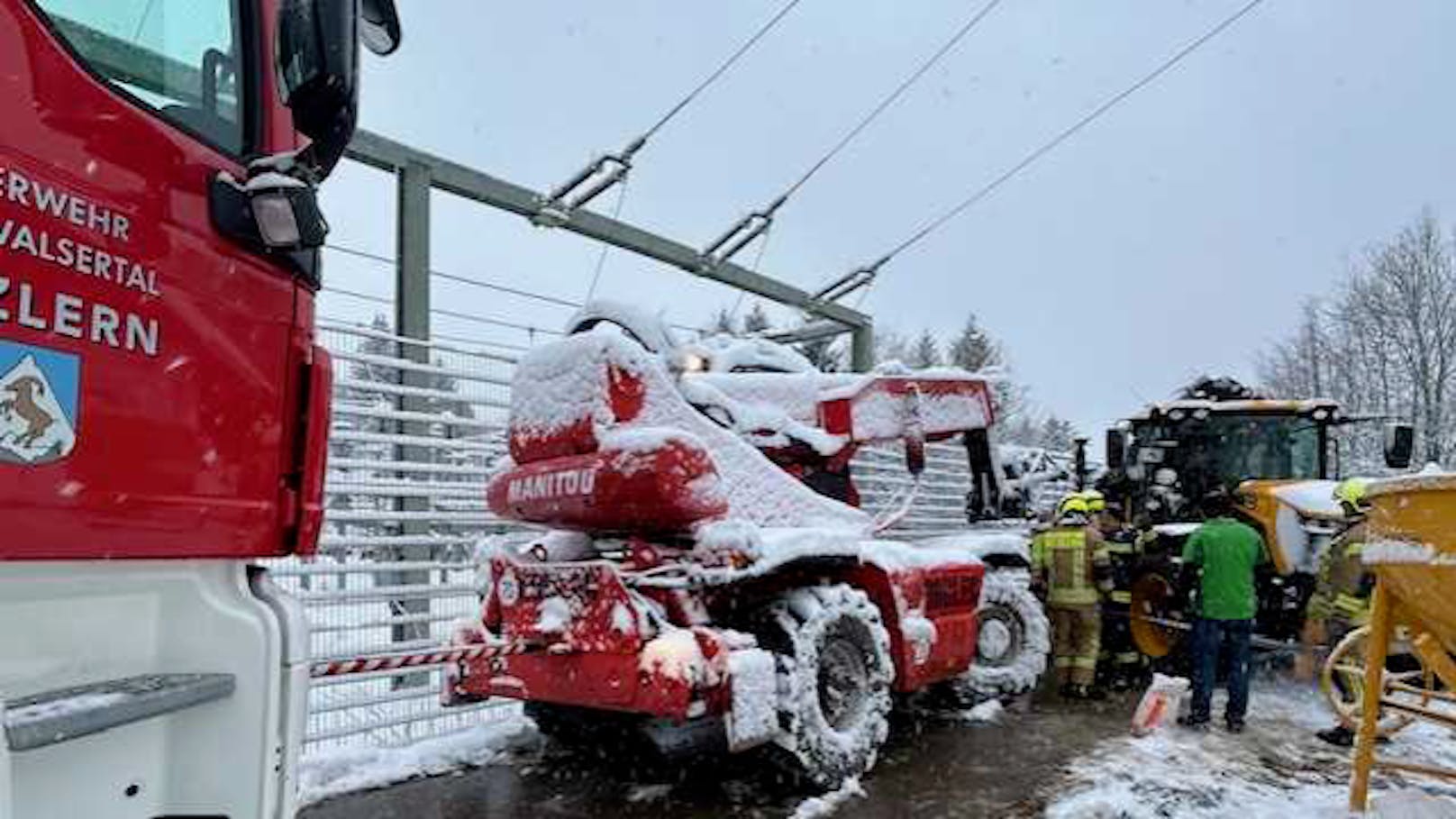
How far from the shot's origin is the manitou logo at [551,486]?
5535mm

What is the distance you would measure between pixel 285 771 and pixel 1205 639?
7187mm

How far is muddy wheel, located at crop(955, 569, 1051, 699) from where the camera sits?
818 centimetres

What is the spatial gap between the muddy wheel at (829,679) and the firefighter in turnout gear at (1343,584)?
423cm

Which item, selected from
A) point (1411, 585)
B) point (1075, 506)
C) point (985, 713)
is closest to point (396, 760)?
point (985, 713)

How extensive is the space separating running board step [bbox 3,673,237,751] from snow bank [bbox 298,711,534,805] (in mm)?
4079

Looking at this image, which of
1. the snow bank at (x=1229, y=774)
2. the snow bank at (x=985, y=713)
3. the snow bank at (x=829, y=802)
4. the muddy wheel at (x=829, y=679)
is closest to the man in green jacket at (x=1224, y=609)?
the snow bank at (x=1229, y=774)

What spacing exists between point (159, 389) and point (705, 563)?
368 cm

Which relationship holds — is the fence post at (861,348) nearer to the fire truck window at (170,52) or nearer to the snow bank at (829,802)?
the snow bank at (829,802)

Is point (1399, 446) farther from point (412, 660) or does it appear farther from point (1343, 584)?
point (412, 660)

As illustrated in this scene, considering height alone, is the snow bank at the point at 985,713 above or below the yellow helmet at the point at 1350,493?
below

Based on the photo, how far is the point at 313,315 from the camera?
102 inches

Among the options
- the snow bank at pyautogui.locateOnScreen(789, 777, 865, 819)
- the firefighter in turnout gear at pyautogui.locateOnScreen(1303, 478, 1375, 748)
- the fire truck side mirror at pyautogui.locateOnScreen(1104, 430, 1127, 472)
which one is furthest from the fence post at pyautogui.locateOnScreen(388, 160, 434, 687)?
the firefighter in turnout gear at pyautogui.locateOnScreen(1303, 478, 1375, 748)

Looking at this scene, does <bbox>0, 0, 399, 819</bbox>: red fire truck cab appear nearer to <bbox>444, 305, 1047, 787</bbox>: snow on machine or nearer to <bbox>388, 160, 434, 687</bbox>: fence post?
<bbox>444, 305, 1047, 787</bbox>: snow on machine

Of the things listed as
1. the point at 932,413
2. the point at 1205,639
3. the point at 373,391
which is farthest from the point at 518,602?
the point at 1205,639
